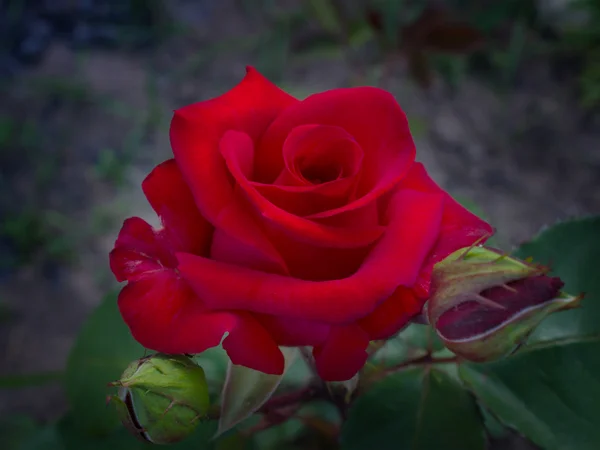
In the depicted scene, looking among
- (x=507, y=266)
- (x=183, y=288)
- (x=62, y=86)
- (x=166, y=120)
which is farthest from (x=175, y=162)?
(x=62, y=86)

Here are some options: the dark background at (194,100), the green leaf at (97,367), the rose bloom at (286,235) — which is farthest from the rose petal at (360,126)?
the dark background at (194,100)

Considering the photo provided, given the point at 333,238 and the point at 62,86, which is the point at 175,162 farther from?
the point at 62,86

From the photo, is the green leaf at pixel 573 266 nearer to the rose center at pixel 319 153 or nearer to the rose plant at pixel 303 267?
the rose plant at pixel 303 267

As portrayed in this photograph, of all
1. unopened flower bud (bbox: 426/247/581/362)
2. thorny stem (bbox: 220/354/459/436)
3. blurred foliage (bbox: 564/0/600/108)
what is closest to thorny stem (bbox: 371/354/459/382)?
thorny stem (bbox: 220/354/459/436)

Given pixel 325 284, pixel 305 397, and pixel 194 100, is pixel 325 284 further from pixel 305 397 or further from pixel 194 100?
pixel 194 100

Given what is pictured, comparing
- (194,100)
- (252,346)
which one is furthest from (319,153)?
(194,100)

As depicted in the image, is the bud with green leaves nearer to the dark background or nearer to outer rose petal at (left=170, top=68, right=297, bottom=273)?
outer rose petal at (left=170, top=68, right=297, bottom=273)
